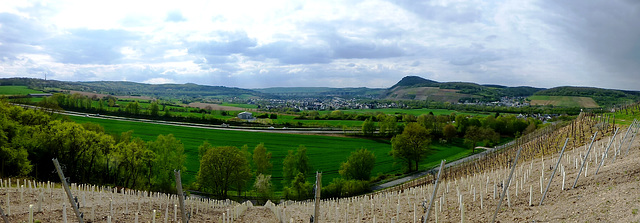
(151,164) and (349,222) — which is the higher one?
(349,222)

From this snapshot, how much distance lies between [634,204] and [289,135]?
273 feet

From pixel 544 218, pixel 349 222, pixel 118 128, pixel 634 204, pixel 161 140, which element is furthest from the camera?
pixel 118 128

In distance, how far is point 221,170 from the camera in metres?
49.9

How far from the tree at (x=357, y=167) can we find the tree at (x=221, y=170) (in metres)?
17.2

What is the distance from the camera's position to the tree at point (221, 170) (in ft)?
163

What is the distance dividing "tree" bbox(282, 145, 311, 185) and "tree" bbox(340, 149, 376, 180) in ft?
20.2

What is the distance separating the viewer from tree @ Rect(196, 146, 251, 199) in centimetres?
4975

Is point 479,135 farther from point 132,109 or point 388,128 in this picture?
point 132,109

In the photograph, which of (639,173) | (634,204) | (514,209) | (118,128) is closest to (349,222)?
(514,209)

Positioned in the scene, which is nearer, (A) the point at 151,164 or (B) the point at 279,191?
(A) the point at 151,164

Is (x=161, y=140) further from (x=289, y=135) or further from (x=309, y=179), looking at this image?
(x=289, y=135)

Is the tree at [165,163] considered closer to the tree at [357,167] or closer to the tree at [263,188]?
the tree at [263,188]

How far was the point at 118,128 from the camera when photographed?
284 feet

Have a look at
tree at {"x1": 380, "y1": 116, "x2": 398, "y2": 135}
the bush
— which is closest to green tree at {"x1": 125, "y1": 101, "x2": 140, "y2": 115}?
tree at {"x1": 380, "y1": 116, "x2": 398, "y2": 135}
